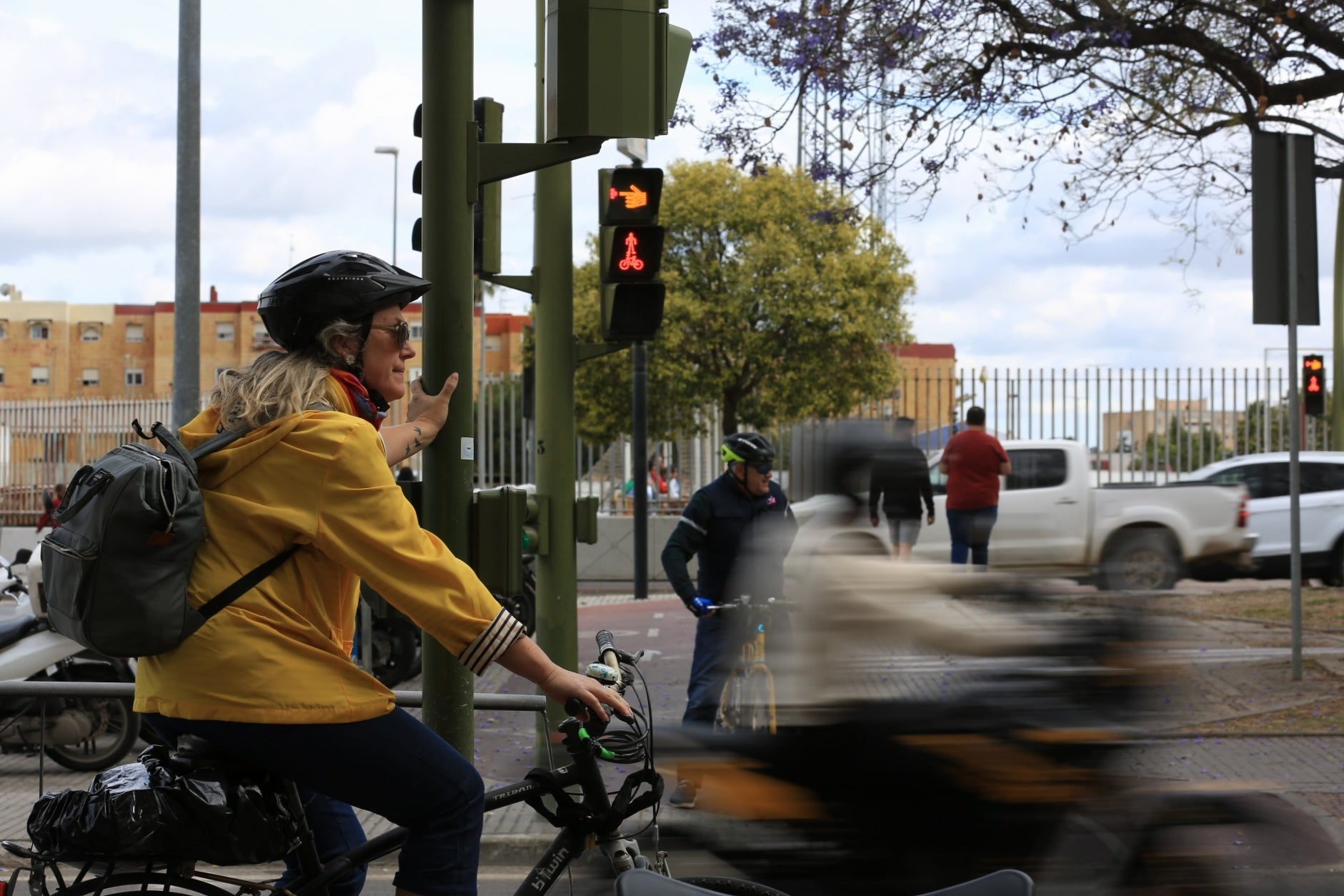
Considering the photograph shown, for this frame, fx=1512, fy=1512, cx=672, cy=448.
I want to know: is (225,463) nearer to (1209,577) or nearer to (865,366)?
(1209,577)

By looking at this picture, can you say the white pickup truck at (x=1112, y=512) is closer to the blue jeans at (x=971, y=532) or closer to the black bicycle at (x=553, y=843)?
the blue jeans at (x=971, y=532)

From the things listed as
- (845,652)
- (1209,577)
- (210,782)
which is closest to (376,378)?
(210,782)

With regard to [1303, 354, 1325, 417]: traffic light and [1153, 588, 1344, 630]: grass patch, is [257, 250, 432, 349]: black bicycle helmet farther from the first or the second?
[1303, 354, 1325, 417]: traffic light

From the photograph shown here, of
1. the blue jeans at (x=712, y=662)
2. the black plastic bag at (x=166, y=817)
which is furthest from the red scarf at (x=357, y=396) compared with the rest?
the blue jeans at (x=712, y=662)

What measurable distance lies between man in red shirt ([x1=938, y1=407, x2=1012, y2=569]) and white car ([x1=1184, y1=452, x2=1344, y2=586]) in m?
4.41

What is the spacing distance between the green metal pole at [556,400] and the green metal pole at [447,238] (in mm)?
2611

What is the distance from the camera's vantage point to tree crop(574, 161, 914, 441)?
3066 centimetres

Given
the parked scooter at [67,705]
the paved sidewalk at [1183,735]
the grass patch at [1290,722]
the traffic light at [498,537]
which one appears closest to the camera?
the paved sidewalk at [1183,735]

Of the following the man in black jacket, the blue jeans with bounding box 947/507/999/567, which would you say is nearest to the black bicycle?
the man in black jacket

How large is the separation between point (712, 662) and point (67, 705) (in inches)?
137

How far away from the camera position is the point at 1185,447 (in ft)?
67.9

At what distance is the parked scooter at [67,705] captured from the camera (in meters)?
7.98

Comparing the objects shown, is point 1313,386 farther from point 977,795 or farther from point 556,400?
point 977,795

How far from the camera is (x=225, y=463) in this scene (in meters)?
2.78
